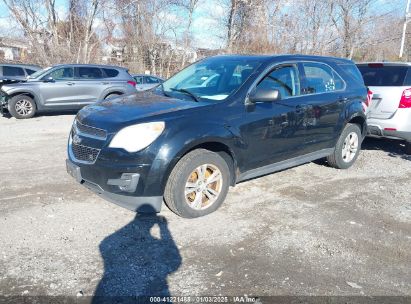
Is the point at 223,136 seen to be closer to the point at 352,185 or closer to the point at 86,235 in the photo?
the point at 86,235

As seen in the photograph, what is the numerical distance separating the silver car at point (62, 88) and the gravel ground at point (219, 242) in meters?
5.94

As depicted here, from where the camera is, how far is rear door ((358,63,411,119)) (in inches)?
251

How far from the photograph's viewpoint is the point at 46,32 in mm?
23234

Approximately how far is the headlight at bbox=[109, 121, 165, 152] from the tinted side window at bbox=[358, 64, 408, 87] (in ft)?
15.9

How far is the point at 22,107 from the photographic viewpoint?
35.1 feet

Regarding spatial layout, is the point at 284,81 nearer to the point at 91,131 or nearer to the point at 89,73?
the point at 91,131

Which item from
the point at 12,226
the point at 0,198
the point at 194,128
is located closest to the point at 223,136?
the point at 194,128

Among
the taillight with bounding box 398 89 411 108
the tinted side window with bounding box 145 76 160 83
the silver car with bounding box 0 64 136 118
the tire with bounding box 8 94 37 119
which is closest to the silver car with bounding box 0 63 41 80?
the silver car with bounding box 0 64 136 118

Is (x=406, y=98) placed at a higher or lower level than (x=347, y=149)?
higher

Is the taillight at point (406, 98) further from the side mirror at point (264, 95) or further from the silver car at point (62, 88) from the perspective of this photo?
the silver car at point (62, 88)

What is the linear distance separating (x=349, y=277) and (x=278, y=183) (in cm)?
228

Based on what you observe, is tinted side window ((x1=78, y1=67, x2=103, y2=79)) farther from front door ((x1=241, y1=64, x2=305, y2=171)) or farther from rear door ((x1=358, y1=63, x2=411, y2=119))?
front door ((x1=241, y1=64, x2=305, y2=171))

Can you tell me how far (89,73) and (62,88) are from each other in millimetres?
1027

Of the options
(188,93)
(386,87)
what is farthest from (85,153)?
(386,87)
